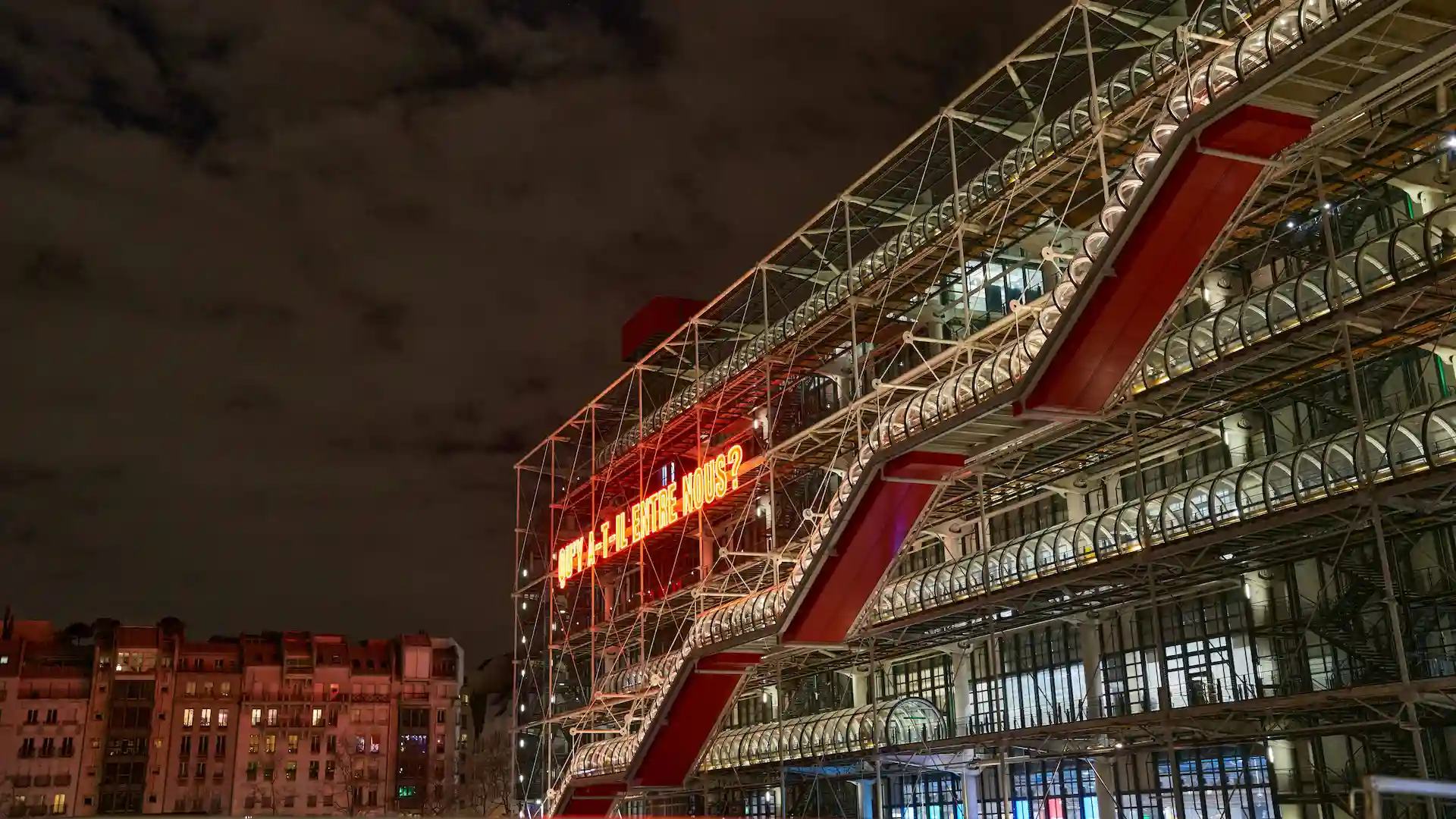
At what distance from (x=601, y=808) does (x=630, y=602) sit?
9.51 metres

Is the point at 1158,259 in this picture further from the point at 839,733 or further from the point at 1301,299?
the point at 839,733

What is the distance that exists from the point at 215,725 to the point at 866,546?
6364 cm

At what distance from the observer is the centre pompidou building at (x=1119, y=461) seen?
62.5 feet

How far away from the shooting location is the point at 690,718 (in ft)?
111

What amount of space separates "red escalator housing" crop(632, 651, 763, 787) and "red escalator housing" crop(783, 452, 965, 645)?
466 centimetres

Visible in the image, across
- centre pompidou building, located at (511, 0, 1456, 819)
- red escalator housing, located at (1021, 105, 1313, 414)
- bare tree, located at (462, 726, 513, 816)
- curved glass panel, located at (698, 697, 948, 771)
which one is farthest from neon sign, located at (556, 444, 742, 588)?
bare tree, located at (462, 726, 513, 816)

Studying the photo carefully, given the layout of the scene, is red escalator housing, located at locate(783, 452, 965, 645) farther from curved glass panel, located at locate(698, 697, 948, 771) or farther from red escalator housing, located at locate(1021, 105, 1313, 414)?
red escalator housing, located at locate(1021, 105, 1313, 414)

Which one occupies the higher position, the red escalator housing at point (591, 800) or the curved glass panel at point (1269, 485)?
the curved glass panel at point (1269, 485)

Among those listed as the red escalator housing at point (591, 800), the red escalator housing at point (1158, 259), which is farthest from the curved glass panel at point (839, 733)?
the red escalator housing at point (1158, 259)

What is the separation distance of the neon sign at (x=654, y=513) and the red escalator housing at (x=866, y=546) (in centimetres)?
797

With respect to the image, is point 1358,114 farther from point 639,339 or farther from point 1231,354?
point 639,339

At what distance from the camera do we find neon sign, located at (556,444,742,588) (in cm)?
3656

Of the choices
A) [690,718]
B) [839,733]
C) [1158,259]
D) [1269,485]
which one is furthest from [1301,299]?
[690,718]

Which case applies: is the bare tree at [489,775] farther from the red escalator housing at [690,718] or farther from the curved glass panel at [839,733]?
the curved glass panel at [839,733]
